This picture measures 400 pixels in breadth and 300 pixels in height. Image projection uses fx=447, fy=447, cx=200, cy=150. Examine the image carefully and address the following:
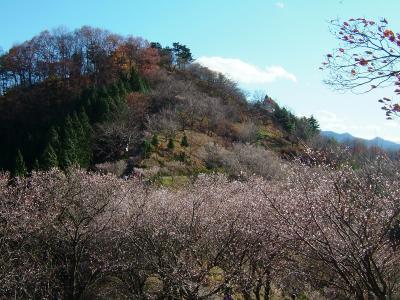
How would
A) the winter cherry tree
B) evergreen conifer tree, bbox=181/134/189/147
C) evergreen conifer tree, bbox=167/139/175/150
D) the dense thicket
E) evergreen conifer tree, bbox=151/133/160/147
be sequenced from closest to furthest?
the winter cherry tree, the dense thicket, evergreen conifer tree, bbox=151/133/160/147, evergreen conifer tree, bbox=167/139/175/150, evergreen conifer tree, bbox=181/134/189/147

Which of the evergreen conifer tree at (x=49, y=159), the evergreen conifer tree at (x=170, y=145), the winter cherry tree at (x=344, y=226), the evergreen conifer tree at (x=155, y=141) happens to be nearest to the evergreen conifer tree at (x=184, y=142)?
the evergreen conifer tree at (x=170, y=145)

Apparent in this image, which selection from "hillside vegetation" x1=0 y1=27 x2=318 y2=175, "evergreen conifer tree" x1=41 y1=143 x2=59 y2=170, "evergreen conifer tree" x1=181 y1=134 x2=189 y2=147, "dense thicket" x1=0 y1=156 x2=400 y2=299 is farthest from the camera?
"evergreen conifer tree" x1=181 y1=134 x2=189 y2=147

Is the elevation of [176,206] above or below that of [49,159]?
above

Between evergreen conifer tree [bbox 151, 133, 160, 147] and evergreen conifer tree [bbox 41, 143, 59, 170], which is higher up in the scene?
evergreen conifer tree [bbox 151, 133, 160, 147]

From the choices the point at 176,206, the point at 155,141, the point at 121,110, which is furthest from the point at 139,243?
the point at 121,110

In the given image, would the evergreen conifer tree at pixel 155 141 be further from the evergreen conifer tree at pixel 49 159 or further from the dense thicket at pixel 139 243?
the dense thicket at pixel 139 243

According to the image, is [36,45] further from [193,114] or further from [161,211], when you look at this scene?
[161,211]

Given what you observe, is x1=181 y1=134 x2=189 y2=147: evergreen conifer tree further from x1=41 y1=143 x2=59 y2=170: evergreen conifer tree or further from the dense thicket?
the dense thicket

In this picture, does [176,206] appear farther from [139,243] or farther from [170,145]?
[170,145]

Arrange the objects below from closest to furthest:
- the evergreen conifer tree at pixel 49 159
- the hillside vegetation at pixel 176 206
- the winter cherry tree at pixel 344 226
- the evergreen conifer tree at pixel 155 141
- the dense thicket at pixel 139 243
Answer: the winter cherry tree at pixel 344 226
the hillside vegetation at pixel 176 206
the dense thicket at pixel 139 243
the evergreen conifer tree at pixel 49 159
the evergreen conifer tree at pixel 155 141

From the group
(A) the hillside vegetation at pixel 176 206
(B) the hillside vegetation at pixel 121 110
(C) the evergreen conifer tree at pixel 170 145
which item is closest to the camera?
(A) the hillside vegetation at pixel 176 206

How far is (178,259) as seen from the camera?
15.9 meters

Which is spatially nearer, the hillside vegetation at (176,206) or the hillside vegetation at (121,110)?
the hillside vegetation at (176,206)

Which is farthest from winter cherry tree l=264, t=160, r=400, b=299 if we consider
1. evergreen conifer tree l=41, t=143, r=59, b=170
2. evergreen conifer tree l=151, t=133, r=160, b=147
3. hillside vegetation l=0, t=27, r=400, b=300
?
evergreen conifer tree l=151, t=133, r=160, b=147
